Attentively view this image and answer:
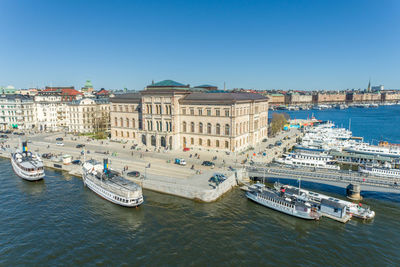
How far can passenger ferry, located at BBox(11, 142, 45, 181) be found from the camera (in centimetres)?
7069

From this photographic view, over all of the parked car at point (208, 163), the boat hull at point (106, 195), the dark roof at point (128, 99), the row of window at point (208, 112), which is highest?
the dark roof at point (128, 99)

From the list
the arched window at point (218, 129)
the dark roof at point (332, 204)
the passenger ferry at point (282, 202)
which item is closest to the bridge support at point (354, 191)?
the dark roof at point (332, 204)

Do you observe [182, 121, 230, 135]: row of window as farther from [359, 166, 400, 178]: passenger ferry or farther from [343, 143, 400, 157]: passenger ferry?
[343, 143, 400, 157]: passenger ferry

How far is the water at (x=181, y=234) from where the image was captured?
40375mm

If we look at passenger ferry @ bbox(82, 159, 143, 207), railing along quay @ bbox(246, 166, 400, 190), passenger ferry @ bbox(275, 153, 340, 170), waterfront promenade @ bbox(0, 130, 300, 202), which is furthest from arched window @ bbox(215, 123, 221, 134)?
passenger ferry @ bbox(82, 159, 143, 207)

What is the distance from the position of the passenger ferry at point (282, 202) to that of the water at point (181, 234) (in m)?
1.39

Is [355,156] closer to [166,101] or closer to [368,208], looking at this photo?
[368,208]

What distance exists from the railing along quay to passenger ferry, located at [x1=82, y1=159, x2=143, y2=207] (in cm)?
3121

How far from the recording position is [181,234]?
4628 centimetres

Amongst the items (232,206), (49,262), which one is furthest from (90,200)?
(232,206)

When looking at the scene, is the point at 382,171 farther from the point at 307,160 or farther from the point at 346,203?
the point at 346,203

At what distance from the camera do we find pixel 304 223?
168 feet

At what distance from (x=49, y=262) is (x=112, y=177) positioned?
2544 cm

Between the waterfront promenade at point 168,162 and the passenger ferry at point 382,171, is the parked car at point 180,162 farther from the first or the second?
the passenger ferry at point 382,171
